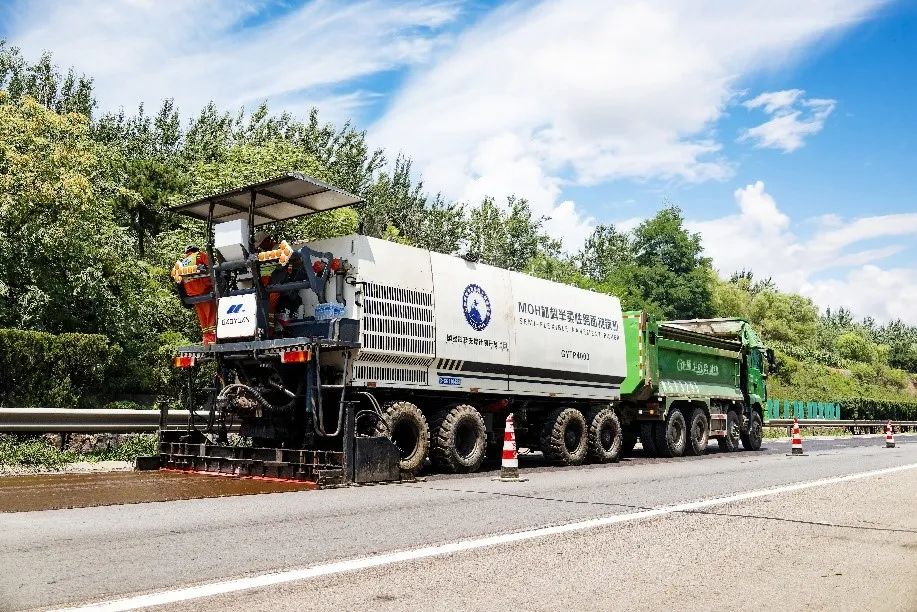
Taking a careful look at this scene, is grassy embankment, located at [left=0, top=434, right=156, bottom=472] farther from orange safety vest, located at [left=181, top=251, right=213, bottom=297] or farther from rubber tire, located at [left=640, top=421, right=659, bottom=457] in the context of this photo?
rubber tire, located at [left=640, top=421, right=659, bottom=457]

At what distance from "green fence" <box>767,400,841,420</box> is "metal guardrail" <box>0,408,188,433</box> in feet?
95.9

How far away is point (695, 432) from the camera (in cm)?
1836

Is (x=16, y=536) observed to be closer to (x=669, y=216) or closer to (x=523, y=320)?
(x=523, y=320)

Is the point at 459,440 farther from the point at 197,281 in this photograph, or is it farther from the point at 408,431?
the point at 197,281

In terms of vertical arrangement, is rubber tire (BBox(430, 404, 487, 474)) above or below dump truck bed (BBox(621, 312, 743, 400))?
below

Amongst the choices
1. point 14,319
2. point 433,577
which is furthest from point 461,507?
point 14,319

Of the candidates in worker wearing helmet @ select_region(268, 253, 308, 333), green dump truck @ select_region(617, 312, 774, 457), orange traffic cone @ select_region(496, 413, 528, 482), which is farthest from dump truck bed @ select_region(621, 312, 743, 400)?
worker wearing helmet @ select_region(268, 253, 308, 333)

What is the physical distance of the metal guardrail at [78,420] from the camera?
430 inches

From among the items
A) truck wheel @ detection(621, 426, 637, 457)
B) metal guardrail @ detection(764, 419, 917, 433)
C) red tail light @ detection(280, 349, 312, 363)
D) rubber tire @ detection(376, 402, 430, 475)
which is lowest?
metal guardrail @ detection(764, 419, 917, 433)

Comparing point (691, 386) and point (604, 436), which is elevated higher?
point (691, 386)

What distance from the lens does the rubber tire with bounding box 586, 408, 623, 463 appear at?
14945mm

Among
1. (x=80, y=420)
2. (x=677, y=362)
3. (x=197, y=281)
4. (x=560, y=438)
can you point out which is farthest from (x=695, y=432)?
(x=80, y=420)

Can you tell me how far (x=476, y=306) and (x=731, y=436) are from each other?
1043 centimetres

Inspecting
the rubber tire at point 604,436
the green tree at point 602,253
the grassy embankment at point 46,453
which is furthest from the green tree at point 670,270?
the grassy embankment at point 46,453
